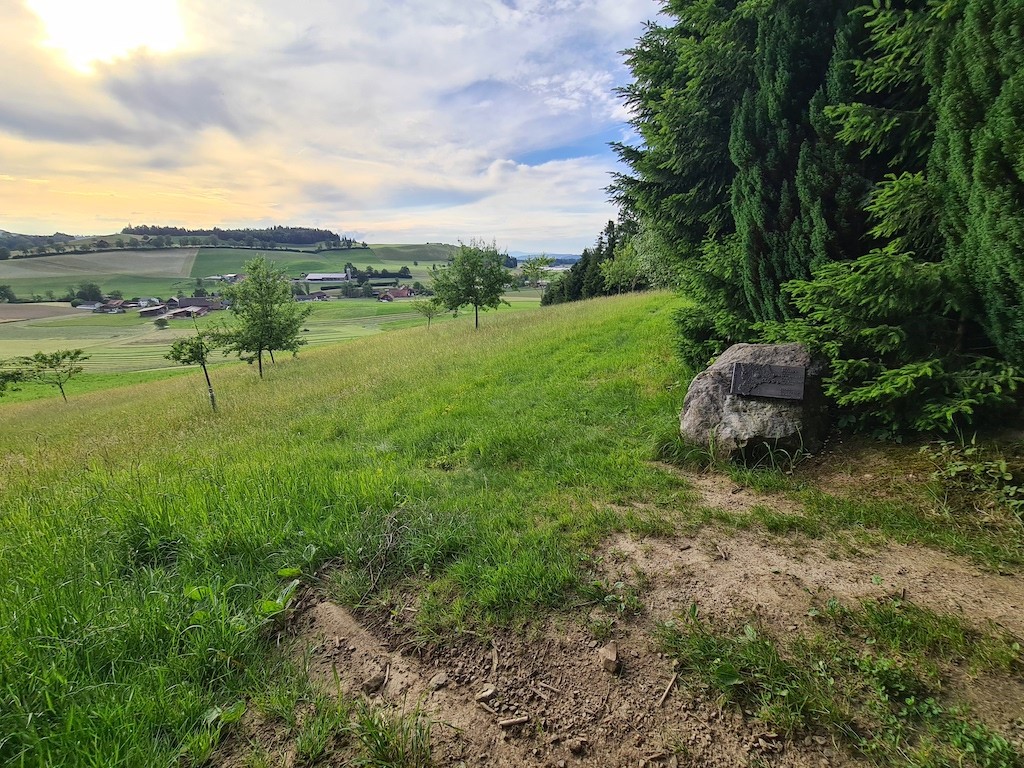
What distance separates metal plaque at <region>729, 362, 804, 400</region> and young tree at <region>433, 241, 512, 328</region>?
2204 cm

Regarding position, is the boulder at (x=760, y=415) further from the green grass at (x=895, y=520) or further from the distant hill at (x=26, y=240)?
the distant hill at (x=26, y=240)

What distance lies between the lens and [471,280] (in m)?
25.6

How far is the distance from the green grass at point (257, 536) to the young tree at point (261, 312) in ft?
39.1

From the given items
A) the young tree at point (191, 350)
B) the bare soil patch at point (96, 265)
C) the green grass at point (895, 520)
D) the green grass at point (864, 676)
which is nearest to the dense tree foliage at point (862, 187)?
the green grass at point (895, 520)

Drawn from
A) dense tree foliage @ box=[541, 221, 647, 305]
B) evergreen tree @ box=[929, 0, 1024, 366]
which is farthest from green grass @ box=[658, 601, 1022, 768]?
dense tree foliage @ box=[541, 221, 647, 305]

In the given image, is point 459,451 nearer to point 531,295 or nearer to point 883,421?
point 883,421

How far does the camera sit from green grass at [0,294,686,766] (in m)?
1.99

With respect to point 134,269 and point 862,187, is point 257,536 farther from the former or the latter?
point 134,269

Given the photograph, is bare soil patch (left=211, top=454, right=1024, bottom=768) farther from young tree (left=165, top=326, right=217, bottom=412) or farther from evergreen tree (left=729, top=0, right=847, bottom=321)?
young tree (left=165, top=326, right=217, bottom=412)

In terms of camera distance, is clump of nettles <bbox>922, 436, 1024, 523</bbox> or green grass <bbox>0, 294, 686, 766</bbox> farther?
clump of nettles <bbox>922, 436, 1024, 523</bbox>

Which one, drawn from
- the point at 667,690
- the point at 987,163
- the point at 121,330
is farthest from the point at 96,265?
the point at 987,163

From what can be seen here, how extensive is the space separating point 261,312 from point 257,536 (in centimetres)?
1856

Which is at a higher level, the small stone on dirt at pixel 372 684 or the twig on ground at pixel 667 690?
the twig on ground at pixel 667 690

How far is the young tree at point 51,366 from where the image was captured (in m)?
22.8
